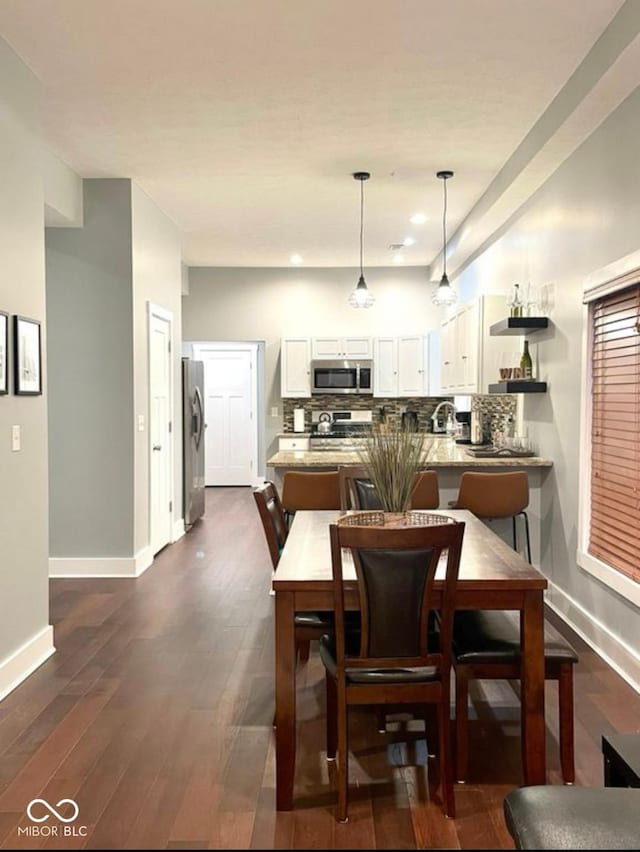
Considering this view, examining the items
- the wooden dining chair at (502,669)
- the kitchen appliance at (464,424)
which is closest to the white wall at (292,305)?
the kitchen appliance at (464,424)

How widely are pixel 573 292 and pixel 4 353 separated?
3.11 metres

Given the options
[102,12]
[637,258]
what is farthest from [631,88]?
[102,12]

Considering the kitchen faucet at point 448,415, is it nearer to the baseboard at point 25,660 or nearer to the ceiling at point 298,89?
the ceiling at point 298,89

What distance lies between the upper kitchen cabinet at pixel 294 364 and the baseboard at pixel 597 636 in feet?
15.4

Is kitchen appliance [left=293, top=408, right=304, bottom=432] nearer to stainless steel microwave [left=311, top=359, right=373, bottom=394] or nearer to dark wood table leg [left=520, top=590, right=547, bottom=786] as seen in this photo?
stainless steel microwave [left=311, top=359, right=373, bottom=394]

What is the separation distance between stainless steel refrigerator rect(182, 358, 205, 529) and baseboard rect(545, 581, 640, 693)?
11.9 ft

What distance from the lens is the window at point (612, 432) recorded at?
3324 mm

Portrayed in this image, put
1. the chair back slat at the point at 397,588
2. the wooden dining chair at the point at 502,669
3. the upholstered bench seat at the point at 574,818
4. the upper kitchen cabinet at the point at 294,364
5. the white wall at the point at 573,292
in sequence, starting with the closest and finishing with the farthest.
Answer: the upholstered bench seat at the point at 574,818 < the chair back slat at the point at 397,588 < the wooden dining chair at the point at 502,669 < the white wall at the point at 573,292 < the upper kitchen cabinet at the point at 294,364

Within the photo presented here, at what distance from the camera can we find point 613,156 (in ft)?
11.6

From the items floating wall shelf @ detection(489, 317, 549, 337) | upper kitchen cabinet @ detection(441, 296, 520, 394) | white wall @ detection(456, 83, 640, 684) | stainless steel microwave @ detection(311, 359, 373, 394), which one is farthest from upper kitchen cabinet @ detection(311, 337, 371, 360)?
floating wall shelf @ detection(489, 317, 549, 337)

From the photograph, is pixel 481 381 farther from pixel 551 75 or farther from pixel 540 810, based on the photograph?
pixel 540 810

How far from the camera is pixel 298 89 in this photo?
3.68m

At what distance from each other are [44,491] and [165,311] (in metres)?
2.80

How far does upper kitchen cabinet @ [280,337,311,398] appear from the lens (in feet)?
28.3
